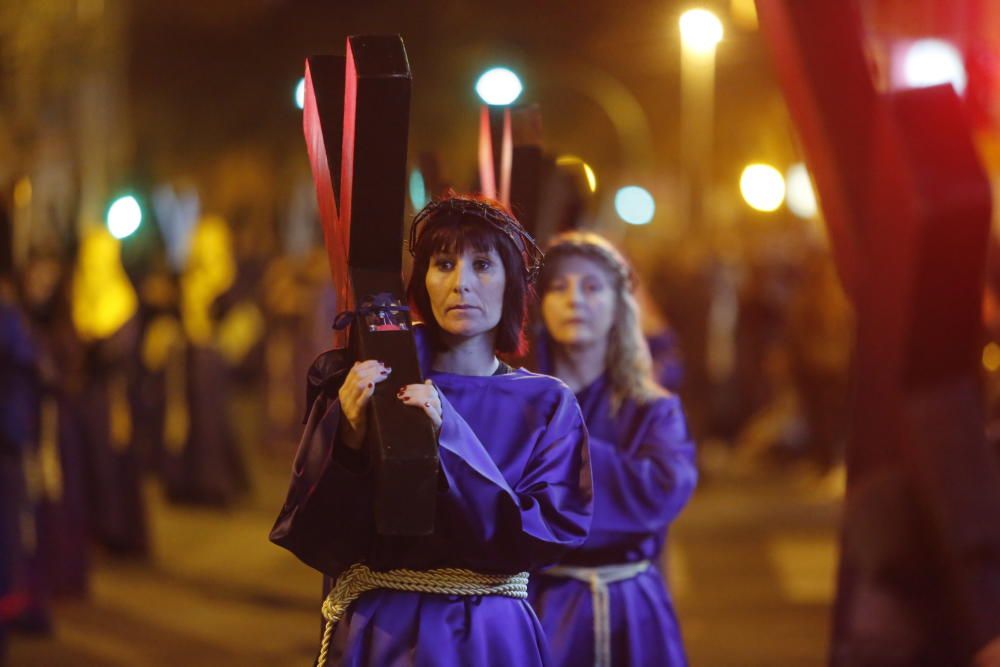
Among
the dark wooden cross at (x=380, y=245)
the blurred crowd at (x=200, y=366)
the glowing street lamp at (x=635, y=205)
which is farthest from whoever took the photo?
the glowing street lamp at (x=635, y=205)

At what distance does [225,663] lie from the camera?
26.5 feet

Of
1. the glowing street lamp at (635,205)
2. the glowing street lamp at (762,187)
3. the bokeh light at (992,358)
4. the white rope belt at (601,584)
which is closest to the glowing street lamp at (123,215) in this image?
the bokeh light at (992,358)

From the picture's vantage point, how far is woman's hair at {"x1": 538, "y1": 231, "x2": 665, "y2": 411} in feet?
16.5

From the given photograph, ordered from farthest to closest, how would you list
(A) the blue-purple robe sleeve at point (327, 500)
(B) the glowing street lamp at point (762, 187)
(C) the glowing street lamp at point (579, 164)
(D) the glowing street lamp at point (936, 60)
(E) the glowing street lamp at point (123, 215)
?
(B) the glowing street lamp at point (762, 187) → (E) the glowing street lamp at point (123, 215) → (D) the glowing street lamp at point (936, 60) → (C) the glowing street lamp at point (579, 164) → (A) the blue-purple robe sleeve at point (327, 500)

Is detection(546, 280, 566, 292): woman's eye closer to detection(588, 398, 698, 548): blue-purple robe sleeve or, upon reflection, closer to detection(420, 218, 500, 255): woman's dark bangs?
detection(588, 398, 698, 548): blue-purple robe sleeve

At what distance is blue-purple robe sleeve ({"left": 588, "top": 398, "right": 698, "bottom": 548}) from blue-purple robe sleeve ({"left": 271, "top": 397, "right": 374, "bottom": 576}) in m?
1.43

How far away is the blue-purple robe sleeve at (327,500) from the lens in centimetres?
328

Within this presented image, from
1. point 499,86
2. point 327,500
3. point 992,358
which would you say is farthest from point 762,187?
point 327,500

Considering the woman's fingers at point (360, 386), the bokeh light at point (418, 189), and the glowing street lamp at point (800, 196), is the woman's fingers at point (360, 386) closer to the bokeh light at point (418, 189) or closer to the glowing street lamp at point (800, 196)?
the bokeh light at point (418, 189)

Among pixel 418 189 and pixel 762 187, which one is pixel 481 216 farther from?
pixel 762 187

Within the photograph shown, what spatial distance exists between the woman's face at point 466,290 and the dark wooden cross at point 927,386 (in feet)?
3.65

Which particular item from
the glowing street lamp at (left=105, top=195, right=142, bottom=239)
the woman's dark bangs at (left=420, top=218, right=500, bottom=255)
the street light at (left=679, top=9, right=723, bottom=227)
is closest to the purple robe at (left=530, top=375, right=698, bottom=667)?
the woman's dark bangs at (left=420, top=218, right=500, bottom=255)

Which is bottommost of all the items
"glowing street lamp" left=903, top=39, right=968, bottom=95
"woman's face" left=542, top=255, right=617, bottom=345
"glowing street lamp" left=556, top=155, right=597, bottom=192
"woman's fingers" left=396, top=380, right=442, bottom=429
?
"woman's fingers" left=396, top=380, right=442, bottom=429

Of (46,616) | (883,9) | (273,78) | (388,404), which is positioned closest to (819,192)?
(388,404)
